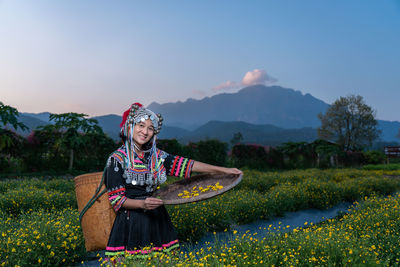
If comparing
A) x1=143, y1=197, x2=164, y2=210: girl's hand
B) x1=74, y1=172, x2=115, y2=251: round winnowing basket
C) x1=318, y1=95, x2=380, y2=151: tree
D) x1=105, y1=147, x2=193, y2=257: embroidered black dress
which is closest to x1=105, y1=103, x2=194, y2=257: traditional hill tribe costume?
x1=105, y1=147, x2=193, y2=257: embroidered black dress

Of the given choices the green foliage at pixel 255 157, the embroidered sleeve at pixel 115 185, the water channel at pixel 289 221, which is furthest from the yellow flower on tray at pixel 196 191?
the green foliage at pixel 255 157

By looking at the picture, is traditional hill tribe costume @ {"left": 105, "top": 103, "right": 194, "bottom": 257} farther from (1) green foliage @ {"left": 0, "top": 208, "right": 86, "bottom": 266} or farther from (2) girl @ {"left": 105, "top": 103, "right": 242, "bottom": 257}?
(1) green foliage @ {"left": 0, "top": 208, "right": 86, "bottom": 266}

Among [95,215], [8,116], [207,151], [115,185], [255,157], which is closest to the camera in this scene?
[115,185]

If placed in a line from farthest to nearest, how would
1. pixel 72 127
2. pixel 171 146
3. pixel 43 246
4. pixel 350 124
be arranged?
pixel 350 124 → pixel 171 146 → pixel 72 127 → pixel 43 246

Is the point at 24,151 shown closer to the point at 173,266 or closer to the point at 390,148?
the point at 173,266

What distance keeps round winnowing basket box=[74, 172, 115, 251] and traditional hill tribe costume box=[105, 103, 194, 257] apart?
0.45ft

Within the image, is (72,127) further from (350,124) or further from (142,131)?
(350,124)

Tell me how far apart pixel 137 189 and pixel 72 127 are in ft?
37.8

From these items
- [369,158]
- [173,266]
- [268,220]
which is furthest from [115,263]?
[369,158]

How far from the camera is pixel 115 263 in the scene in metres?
2.75

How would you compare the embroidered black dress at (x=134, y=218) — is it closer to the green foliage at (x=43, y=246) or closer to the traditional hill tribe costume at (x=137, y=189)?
the traditional hill tribe costume at (x=137, y=189)

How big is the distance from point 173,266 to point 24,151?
1289cm

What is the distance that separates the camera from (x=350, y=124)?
44844mm

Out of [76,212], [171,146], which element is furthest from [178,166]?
[171,146]
